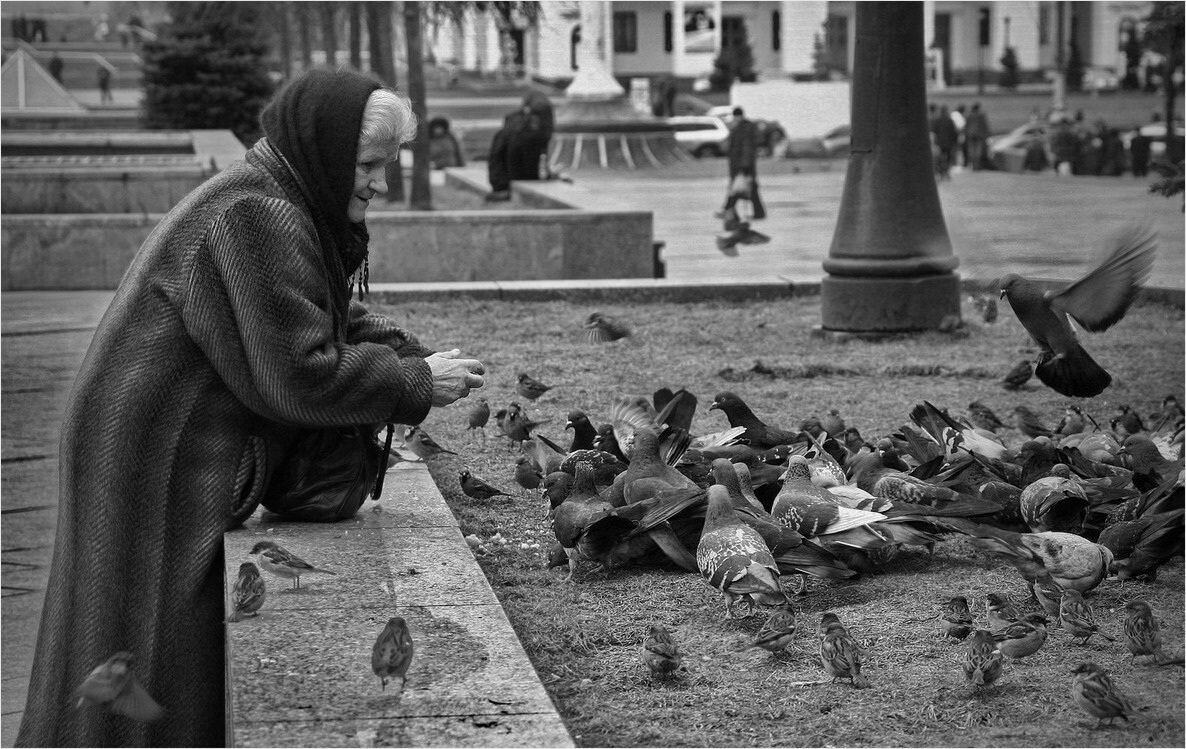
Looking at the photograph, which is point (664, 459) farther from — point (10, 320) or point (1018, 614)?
point (10, 320)

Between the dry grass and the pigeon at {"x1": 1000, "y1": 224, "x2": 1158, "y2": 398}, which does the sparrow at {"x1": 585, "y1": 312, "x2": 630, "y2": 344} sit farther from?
the pigeon at {"x1": 1000, "y1": 224, "x2": 1158, "y2": 398}

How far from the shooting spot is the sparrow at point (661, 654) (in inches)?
150

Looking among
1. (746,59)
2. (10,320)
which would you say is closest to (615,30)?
(746,59)

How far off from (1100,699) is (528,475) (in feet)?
9.20

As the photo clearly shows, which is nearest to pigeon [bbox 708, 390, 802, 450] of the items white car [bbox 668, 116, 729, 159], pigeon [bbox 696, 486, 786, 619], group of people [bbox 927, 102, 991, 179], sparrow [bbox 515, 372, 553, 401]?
pigeon [bbox 696, 486, 786, 619]

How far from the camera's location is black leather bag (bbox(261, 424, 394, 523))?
429cm

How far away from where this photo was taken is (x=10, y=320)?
A: 462 inches

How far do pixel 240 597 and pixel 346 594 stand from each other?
0.28 meters

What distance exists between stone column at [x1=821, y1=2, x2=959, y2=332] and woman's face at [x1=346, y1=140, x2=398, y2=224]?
6.31m

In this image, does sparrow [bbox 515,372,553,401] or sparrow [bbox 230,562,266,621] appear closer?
sparrow [bbox 230,562,266,621]

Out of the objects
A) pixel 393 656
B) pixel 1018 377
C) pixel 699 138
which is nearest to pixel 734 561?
pixel 393 656

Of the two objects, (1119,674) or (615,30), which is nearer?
(1119,674)

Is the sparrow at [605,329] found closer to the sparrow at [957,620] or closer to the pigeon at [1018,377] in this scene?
the pigeon at [1018,377]

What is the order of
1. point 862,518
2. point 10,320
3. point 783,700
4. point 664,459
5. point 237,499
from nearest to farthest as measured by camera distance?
1. point 783,700
2. point 237,499
3. point 862,518
4. point 664,459
5. point 10,320
